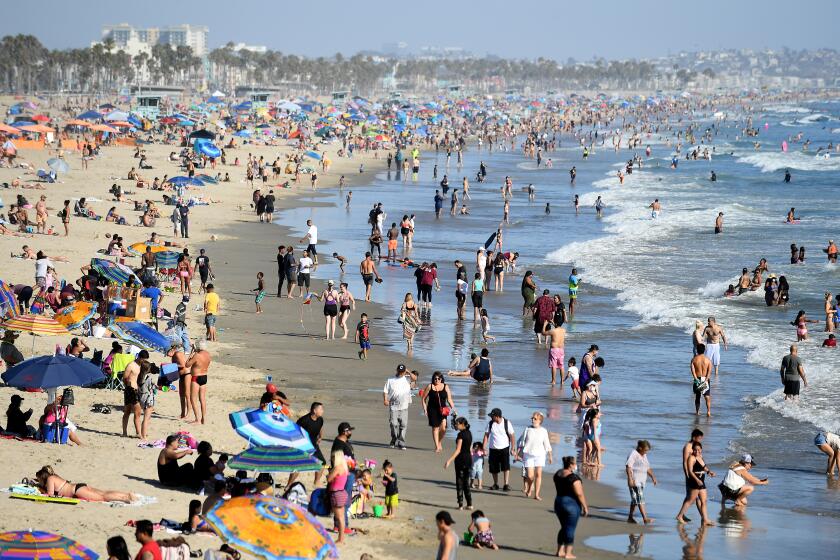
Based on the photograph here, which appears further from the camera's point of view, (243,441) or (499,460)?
(243,441)

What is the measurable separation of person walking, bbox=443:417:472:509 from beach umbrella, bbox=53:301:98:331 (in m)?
8.41

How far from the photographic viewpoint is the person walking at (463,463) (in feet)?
41.7

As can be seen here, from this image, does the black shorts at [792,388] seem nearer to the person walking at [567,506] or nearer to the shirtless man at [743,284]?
the person walking at [567,506]

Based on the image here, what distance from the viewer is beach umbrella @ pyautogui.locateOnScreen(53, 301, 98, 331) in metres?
19.1

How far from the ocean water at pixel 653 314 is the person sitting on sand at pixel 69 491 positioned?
494 cm

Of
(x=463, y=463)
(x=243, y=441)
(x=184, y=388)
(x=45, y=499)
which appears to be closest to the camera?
(x=45, y=499)

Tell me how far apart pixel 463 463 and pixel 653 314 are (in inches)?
566

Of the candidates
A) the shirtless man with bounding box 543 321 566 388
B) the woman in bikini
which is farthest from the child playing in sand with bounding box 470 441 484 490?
the woman in bikini

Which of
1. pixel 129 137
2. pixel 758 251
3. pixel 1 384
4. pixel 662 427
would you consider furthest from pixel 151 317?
pixel 129 137

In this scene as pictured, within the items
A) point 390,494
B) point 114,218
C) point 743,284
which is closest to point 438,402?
point 390,494

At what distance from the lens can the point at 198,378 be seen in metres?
14.9

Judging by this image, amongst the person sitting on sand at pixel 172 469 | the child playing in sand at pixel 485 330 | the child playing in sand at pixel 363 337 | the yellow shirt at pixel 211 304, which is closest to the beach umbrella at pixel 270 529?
the person sitting on sand at pixel 172 469

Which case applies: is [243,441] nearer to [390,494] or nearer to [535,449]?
[390,494]

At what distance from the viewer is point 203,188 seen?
153 ft
